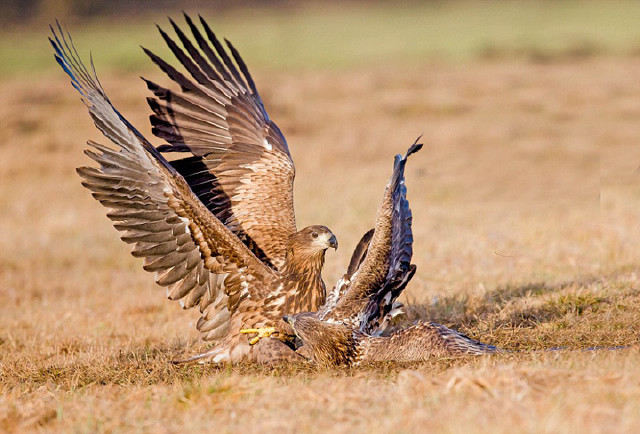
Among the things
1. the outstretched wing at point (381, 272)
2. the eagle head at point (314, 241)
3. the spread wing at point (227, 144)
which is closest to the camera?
the outstretched wing at point (381, 272)

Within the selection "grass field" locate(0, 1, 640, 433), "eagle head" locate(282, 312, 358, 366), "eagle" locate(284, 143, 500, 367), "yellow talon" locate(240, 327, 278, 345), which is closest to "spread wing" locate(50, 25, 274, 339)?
"yellow talon" locate(240, 327, 278, 345)

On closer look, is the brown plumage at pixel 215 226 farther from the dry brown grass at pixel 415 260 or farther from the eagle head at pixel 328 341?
the dry brown grass at pixel 415 260

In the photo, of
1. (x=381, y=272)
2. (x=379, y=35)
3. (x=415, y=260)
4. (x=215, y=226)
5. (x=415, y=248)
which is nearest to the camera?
(x=381, y=272)

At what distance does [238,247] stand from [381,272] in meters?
1.10

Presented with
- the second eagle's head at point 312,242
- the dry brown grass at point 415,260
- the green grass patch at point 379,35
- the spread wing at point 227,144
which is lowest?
the dry brown grass at point 415,260

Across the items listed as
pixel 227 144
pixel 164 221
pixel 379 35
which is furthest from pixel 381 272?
pixel 379 35

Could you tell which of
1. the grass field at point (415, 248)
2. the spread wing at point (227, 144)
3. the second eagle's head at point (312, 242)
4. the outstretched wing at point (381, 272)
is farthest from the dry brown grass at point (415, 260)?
the spread wing at point (227, 144)

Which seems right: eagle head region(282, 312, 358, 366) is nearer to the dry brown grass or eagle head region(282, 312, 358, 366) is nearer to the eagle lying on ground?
the eagle lying on ground

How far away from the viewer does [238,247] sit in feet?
21.1

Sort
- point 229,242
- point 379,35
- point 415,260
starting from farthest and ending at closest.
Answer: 1. point 379,35
2. point 415,260
3. point 229,242

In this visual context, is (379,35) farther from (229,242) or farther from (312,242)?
(229,242)

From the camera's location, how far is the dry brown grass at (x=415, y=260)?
4590 mm

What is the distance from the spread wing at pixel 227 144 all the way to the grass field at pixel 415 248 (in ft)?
3.97

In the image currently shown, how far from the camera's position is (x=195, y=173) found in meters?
7.85
